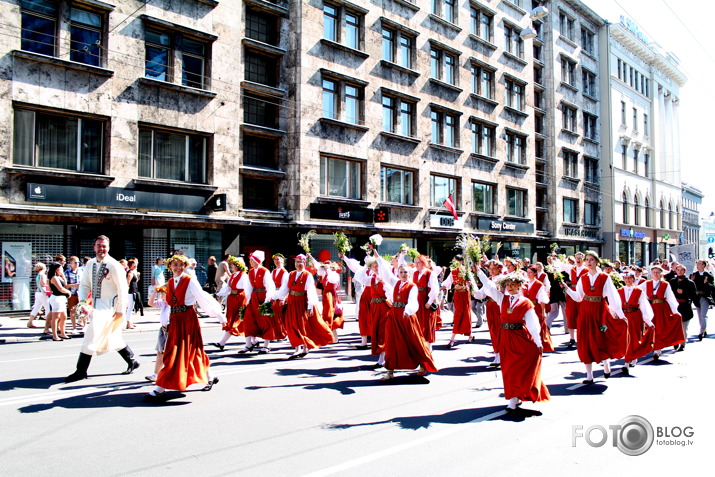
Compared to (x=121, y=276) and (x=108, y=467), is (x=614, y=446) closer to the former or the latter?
(x=108, y=467)

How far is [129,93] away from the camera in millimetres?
18984

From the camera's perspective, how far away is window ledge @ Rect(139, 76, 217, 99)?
19267 millimetres

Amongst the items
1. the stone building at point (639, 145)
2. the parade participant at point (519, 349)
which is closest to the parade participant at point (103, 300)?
the parade participant at point (519, 349)

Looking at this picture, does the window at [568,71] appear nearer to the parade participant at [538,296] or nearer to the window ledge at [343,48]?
the window ledge at [343,48]

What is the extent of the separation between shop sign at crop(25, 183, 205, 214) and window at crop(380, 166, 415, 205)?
9.84 m

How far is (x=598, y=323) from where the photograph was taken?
868 centimetres

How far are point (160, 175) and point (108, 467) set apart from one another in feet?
54.2

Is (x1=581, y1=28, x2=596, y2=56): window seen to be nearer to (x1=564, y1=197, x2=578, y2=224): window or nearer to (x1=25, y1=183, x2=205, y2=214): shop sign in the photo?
(x1=564, y1=197, x2=578, y2=224): window

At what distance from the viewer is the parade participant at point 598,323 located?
860 centimetres

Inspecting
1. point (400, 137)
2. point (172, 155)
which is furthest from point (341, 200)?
point (172, 155)

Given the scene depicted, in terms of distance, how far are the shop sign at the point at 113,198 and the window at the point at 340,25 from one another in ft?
33.9

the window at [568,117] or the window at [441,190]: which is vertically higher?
the window at [568,117]

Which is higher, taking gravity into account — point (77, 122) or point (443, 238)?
point (77, 122)

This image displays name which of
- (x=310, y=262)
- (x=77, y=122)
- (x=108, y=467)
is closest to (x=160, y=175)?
(x=77, y=122)
